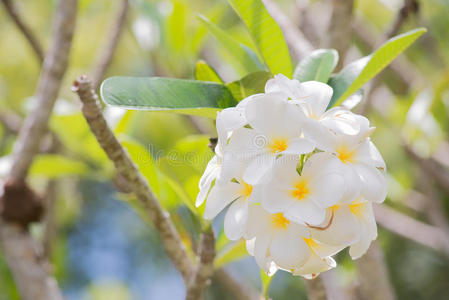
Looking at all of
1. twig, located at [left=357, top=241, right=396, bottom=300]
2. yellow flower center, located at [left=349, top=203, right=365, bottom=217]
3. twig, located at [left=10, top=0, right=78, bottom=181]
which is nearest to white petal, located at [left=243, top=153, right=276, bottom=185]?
yellow flower center, located at [left=349, top=203, right=365, bottom=217]

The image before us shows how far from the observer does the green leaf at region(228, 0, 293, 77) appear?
0.69m

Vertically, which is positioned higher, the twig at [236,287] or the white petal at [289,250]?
the white petal at [289,250]

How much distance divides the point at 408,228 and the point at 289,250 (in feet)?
4.40

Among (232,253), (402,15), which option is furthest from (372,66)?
(402,15)

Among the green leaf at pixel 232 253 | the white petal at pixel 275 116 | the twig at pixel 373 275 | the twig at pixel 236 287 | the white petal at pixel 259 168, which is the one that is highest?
the white petal at pixel 275 116

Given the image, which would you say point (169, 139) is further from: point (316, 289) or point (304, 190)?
point (304, 190)

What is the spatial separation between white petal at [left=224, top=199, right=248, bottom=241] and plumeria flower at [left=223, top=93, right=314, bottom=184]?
0.05 metres

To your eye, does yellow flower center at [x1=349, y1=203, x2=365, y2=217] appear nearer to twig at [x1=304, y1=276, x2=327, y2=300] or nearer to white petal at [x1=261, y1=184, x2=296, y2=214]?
white petal at [x1=261, y1=184, x2=296, y2=214]

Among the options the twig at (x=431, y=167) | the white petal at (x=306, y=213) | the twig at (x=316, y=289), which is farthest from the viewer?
the twig at (x=431, y=167)

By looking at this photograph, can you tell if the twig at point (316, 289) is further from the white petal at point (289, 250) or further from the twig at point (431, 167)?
the twig at point (431, 167)

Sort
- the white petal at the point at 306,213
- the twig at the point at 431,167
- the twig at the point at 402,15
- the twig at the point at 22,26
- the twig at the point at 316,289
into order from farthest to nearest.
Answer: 1. the twig at the point at 431,167
2. the twig at the point at 22,26
3. the twig at the point at 402,15
4. the twig at the point at 316,289
5. the white petal at the point at 306,213

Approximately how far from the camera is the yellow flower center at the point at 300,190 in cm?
53

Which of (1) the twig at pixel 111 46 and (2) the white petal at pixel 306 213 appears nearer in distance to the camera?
(2) the white petal at pixel 306 213

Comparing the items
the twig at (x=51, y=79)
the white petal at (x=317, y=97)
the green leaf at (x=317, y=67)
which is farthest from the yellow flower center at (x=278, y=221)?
the twig at (x=51, y=79)
